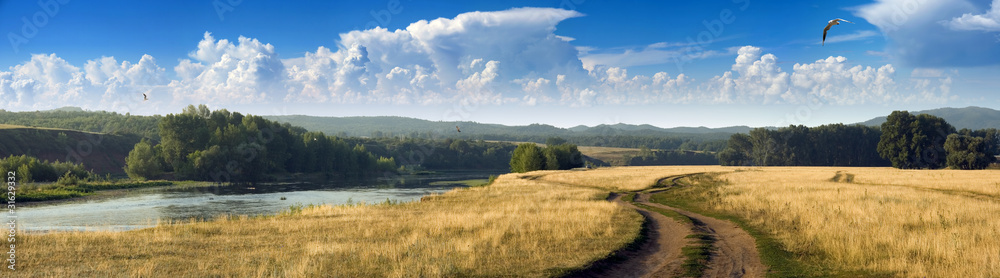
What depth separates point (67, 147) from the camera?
361 feet

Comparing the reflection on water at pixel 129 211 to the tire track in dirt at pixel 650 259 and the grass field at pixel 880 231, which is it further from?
the grass field at pixel 880 231

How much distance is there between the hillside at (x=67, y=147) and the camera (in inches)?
4003

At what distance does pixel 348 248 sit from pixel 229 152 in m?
93.3

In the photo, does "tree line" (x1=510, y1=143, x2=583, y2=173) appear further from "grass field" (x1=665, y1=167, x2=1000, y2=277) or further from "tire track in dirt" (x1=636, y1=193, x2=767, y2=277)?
"tire track in dirt" (x1=636, y1=193, x2=767, y2=277)

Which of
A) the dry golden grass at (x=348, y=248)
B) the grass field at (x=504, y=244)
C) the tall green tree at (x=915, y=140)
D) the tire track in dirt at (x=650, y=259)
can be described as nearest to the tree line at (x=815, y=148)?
the tall green tree at (x=915, y=140)

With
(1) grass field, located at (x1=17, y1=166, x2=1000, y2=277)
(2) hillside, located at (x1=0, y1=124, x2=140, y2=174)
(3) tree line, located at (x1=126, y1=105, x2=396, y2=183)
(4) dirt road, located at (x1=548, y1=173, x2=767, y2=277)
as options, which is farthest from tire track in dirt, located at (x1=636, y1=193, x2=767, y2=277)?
(2) hillside, located at (x1=0, y1=124, x2=140, y2=174)

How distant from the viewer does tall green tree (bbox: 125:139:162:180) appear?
8981 centimetres

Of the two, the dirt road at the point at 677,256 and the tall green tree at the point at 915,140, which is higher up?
the tall green tree at the point at 915,140

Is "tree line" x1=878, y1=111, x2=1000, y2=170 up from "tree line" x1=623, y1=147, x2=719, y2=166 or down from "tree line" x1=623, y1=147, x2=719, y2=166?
up

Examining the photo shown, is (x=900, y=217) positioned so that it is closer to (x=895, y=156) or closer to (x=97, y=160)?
(x=895, y=156)

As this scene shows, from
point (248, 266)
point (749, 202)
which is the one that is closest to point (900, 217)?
point (749, 202)

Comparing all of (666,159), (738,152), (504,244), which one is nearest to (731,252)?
(504,244)

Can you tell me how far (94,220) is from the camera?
120 ft

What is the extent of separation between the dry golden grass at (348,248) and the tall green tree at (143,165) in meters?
78.7
